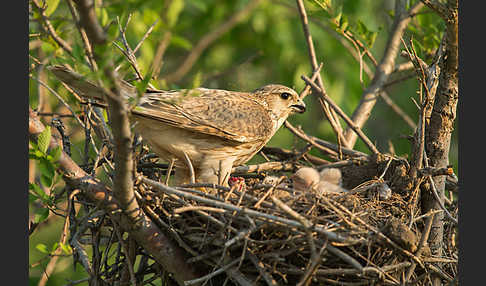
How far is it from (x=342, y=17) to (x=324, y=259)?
267 centimetres

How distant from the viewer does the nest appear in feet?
11.4

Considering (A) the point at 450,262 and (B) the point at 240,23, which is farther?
(B) the point at 240,23

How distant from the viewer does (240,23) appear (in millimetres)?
8500

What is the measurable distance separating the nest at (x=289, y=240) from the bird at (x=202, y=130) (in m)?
0.64

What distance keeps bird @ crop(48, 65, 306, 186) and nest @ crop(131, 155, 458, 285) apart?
2.09ft

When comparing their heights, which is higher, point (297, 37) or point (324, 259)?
point (297, 37)

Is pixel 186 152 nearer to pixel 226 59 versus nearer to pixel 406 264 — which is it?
pixel 406 264

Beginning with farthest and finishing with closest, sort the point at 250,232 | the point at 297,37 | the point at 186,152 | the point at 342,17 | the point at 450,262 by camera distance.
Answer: the point at 297,37, the point at 342,17, the point at 186,152, the point at 450,262, the point at 250,232

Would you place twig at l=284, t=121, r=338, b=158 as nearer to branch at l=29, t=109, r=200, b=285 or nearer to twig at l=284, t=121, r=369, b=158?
twig at l=284, t=121, r=369, b=158

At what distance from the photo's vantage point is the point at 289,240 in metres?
3.54

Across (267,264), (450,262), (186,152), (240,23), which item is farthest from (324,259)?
(240,23)

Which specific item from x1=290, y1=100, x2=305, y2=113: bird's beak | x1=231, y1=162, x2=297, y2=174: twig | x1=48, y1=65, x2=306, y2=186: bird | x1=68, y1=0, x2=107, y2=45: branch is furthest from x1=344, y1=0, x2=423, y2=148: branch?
x1=68, y1=0, x2=107, y2=45: branch

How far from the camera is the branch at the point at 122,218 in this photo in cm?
352

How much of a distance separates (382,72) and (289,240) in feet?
10.0
